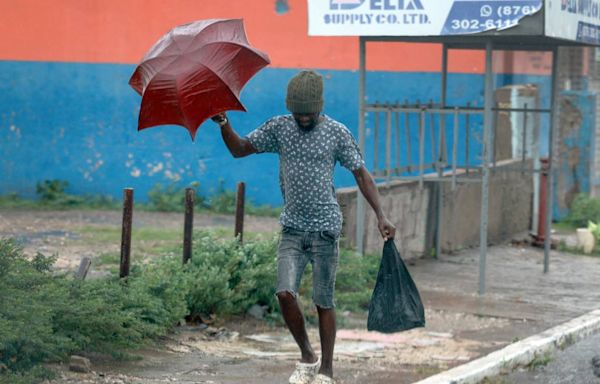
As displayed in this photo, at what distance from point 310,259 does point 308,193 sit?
1.38 feet

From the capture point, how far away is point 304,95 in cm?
675

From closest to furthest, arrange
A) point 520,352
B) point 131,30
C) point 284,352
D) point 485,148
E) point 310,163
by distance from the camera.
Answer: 1. point 310,163
2. point 520,352
3. point 284,352
4. point 485,148
5. point 131,30

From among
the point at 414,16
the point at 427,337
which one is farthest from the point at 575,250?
the point at 427,337

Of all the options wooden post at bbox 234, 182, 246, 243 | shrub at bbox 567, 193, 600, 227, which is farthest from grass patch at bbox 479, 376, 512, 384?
shrub at bbox 567, 193, 600, 227

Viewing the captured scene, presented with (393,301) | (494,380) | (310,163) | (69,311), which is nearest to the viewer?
(310,163)

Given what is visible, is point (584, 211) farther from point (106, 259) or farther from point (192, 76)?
point (192, 76)

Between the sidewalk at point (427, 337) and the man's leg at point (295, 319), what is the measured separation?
0.39 meters

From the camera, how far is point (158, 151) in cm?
1681

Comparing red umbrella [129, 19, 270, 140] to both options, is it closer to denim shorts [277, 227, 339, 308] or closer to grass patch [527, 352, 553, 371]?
denim shorts [277, 227, 339, 308]

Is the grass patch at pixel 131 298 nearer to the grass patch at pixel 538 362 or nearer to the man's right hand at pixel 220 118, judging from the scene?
the man's right hand at pixel 220 118

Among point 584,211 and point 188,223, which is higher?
point 188,223

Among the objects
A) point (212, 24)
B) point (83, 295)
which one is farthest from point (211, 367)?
point (212, 24)

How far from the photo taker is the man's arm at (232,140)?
22.2 ft

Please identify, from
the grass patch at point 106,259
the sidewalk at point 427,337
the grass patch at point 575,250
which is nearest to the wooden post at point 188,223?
the sidewalk at point 427,337
